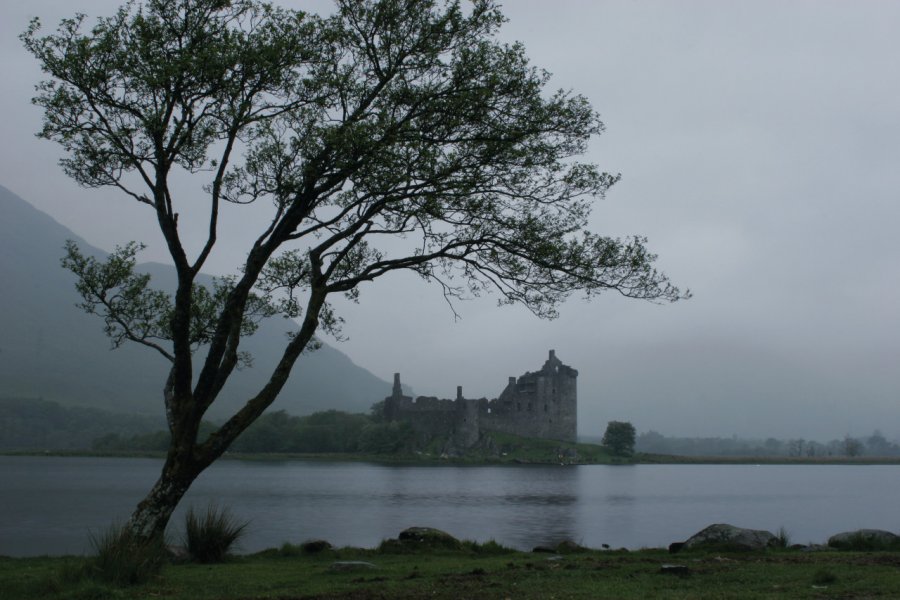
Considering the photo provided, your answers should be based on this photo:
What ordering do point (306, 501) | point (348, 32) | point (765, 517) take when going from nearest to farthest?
point (348, 32) → point (765, 517) → point (306, 501)

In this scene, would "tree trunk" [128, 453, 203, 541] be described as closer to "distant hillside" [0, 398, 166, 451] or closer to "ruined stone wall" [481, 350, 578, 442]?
"ruined stone wall" [481, 350, 578, 442]

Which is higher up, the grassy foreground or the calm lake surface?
the grassy foreground

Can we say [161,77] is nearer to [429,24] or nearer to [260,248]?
[260,248]

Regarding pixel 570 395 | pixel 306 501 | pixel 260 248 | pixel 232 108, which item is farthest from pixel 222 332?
pixel 570 395

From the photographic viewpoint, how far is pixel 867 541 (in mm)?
14086

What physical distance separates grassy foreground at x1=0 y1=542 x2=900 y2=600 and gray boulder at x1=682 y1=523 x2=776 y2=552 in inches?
18.6

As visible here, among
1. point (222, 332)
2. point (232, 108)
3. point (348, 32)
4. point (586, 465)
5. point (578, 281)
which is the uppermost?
point (348, 32)

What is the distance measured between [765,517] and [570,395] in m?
64.9

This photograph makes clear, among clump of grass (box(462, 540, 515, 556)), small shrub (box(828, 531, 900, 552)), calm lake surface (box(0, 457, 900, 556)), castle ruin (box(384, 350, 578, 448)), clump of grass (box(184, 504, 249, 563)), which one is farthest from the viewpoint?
castle ruin (box(384, 350, 578, 448))

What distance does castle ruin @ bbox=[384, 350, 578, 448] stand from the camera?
9519cm

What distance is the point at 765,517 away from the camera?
104ft

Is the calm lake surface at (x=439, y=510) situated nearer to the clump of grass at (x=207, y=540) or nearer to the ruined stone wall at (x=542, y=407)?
the clump of grass at (x=207, y=540)

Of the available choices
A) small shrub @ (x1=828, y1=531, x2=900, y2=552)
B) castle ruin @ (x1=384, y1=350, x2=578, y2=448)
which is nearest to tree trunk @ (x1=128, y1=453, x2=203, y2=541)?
small shrub @ (x1=828, y1=531, x2=900, y2=552)

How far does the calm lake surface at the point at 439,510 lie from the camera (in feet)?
74.6
